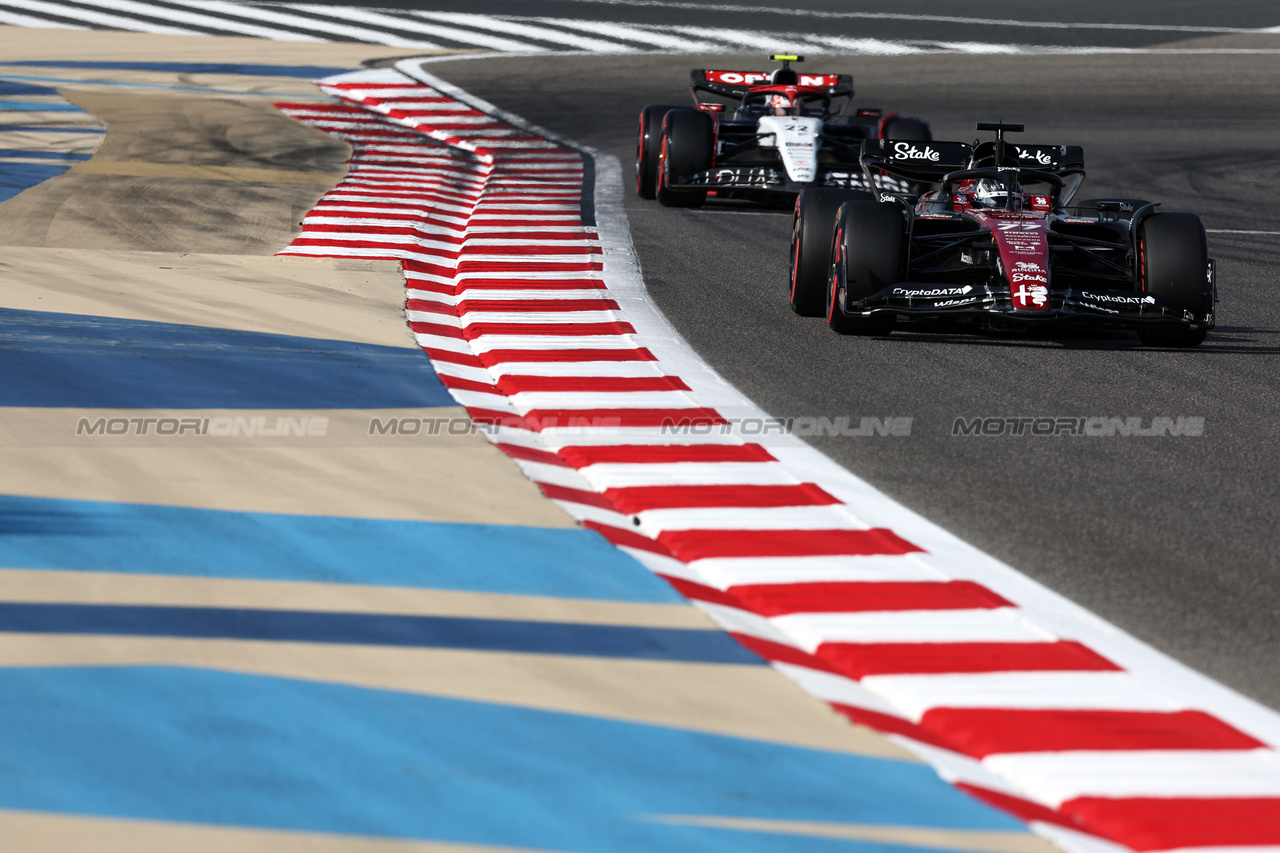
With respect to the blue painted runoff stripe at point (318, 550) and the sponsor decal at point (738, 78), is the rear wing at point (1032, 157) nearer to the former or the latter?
the blue painted runoff stripe at point (318, 550)

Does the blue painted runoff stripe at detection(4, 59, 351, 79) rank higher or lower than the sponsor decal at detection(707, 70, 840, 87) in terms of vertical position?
lower

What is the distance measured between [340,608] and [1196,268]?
16.6 feet

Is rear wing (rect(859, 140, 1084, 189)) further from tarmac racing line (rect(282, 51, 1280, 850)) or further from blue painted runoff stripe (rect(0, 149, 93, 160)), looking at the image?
blue painted runoff stripe (rect(0, 149, 93, 160))

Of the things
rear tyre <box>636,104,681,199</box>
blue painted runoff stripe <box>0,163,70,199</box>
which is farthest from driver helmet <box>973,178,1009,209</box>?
blue painted runoff stripe <box>0,163,70,199</box>

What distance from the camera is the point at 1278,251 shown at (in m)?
11.5

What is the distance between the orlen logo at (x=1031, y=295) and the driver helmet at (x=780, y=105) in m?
6.65

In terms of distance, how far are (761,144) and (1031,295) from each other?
19.7 feet

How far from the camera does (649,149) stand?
519 inches

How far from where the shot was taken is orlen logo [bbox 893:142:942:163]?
8.65 m

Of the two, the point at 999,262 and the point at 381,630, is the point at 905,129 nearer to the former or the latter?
the point at 999,262

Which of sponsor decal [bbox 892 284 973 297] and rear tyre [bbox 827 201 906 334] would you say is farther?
rear tyre [bbox 827 201 906 334]

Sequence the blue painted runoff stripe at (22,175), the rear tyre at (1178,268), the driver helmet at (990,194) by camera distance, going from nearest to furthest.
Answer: the rear tyre at (1178,268)
the driver helmet at (990,194)
the blue painted runoff stripe at (22,175)

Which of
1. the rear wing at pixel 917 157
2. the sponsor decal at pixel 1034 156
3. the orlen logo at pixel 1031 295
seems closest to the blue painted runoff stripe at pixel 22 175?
the rear wing at pixel 917 157

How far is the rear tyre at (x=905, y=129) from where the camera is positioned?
13.4 meters
